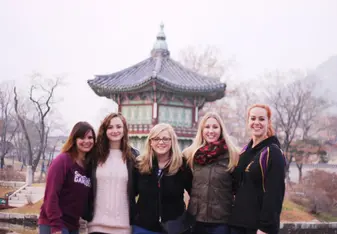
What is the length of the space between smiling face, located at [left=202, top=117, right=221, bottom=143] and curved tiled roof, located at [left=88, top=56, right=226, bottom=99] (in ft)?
39.7

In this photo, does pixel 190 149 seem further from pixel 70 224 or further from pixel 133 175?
pixel 70 224

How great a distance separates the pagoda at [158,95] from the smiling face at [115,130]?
12.2 m

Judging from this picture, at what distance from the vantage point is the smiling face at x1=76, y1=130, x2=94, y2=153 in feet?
14.5

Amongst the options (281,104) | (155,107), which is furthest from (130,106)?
(281,104)

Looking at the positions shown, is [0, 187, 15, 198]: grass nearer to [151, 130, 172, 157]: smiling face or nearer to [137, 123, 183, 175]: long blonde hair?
[137, 123, 183, 175]: long blonde hair

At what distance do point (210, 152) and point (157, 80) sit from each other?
12426 mm

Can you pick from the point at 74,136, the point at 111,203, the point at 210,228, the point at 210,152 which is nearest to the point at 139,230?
the point at 111,203

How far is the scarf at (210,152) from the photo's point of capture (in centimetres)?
434

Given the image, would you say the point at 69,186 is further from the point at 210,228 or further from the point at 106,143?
the point at 210,228

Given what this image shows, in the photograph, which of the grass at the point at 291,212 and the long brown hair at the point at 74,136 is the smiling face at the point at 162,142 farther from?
the grass at the point at 291,212

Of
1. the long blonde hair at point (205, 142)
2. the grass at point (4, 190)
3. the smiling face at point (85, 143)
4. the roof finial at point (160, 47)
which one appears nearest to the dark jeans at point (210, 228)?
the long blonde hair at point (205, 142)

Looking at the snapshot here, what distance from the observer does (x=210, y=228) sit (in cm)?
430

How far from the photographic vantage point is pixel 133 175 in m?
4.39

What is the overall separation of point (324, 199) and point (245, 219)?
55.5 feet
